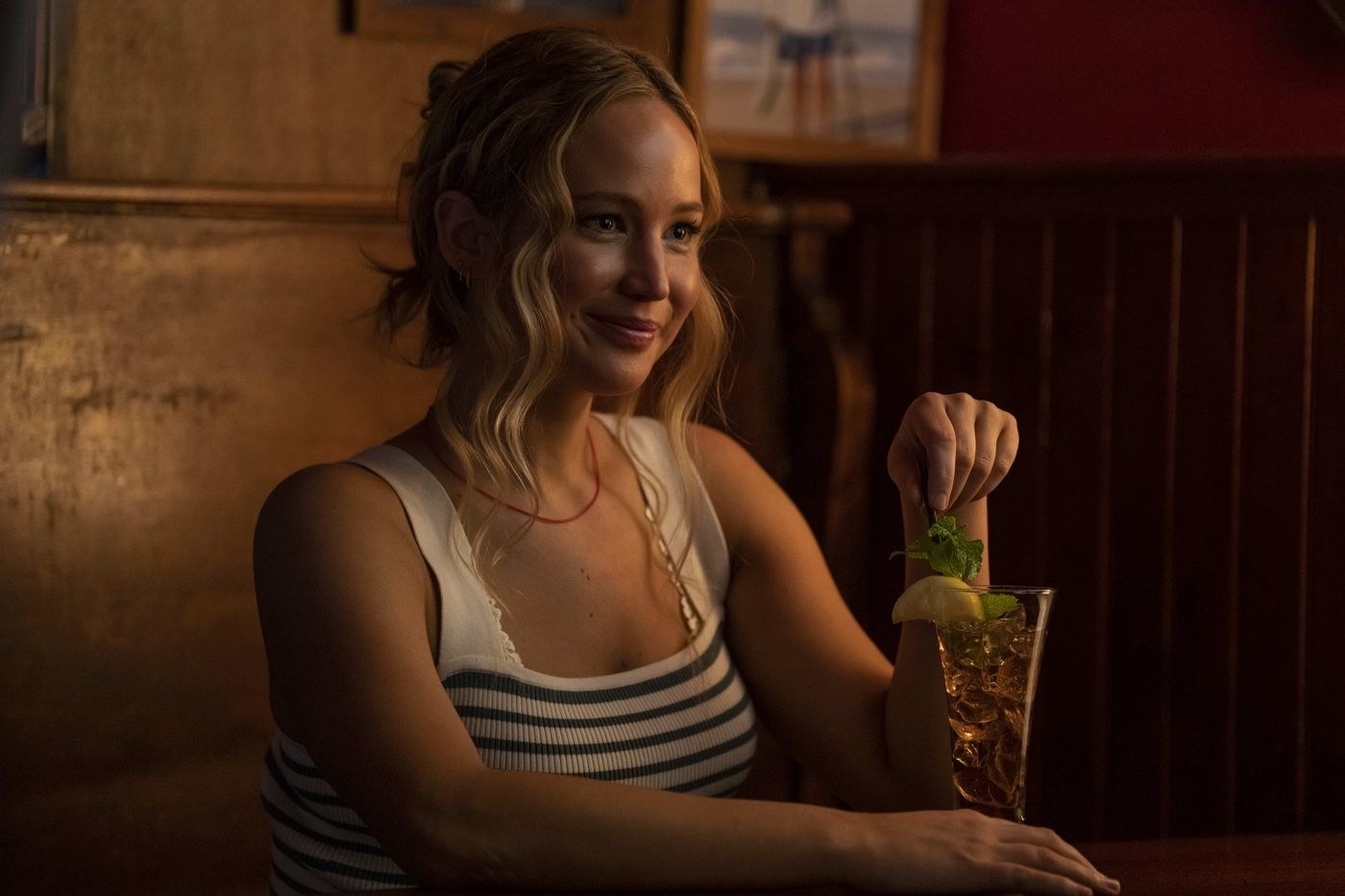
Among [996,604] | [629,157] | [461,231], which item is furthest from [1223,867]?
[461,231]

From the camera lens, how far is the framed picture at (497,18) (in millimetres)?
2549

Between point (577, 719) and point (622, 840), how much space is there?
0.38m

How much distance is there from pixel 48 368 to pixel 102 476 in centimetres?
18

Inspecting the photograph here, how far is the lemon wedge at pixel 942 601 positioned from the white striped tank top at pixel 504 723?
0.40 meters

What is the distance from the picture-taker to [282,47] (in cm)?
249

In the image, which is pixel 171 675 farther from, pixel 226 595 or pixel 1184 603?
pixel 1184 603

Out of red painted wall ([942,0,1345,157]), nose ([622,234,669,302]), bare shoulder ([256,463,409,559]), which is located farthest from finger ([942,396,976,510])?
red painted wall ([942,0,1345,157])

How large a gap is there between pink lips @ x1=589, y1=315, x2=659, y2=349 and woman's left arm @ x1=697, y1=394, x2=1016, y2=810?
Answer: 1.05 feet

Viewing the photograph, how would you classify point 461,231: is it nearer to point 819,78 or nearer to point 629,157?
point 629,157

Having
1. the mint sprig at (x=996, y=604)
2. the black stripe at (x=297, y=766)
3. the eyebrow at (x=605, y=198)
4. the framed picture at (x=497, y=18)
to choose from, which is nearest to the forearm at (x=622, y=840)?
the mint sprig at (x=996, y=604)

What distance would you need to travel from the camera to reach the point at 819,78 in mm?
2818

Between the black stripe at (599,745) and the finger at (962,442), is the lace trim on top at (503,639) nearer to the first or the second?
the black stripe at (599,745)

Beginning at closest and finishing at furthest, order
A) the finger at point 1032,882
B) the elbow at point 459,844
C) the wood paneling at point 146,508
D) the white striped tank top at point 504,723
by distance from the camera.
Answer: the finger at point 1032,882 < the elbow at point 459,844 < the white striped tank top at point 504,723 < the wood paneling at point 146,508

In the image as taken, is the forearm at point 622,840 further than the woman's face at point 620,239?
No
